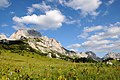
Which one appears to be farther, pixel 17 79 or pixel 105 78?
pixel 105 78

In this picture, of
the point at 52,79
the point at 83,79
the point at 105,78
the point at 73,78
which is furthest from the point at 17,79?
the point at 105,78

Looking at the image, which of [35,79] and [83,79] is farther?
[83,79]

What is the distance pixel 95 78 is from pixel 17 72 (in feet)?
14.1

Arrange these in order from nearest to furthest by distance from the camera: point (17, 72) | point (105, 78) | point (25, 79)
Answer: point (25, 79) → point (105, 78) → point (17, 72)

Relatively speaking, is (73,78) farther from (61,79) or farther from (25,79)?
(61,79)

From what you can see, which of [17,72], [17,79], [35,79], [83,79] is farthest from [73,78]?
[17,72]

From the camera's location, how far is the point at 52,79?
38.5 feet

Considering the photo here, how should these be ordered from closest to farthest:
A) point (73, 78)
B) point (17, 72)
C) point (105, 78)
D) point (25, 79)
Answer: point (25, 79) < point (73, 78) < point (105, 78) < point (17, 72)

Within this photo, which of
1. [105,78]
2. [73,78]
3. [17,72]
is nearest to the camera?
[73,78]

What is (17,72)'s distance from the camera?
13.9 m

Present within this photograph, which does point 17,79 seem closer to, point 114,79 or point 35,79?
point 35,79

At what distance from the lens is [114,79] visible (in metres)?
12.5

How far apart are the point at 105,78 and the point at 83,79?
1152 millimetres

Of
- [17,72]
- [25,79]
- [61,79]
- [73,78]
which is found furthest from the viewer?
[17,72]
